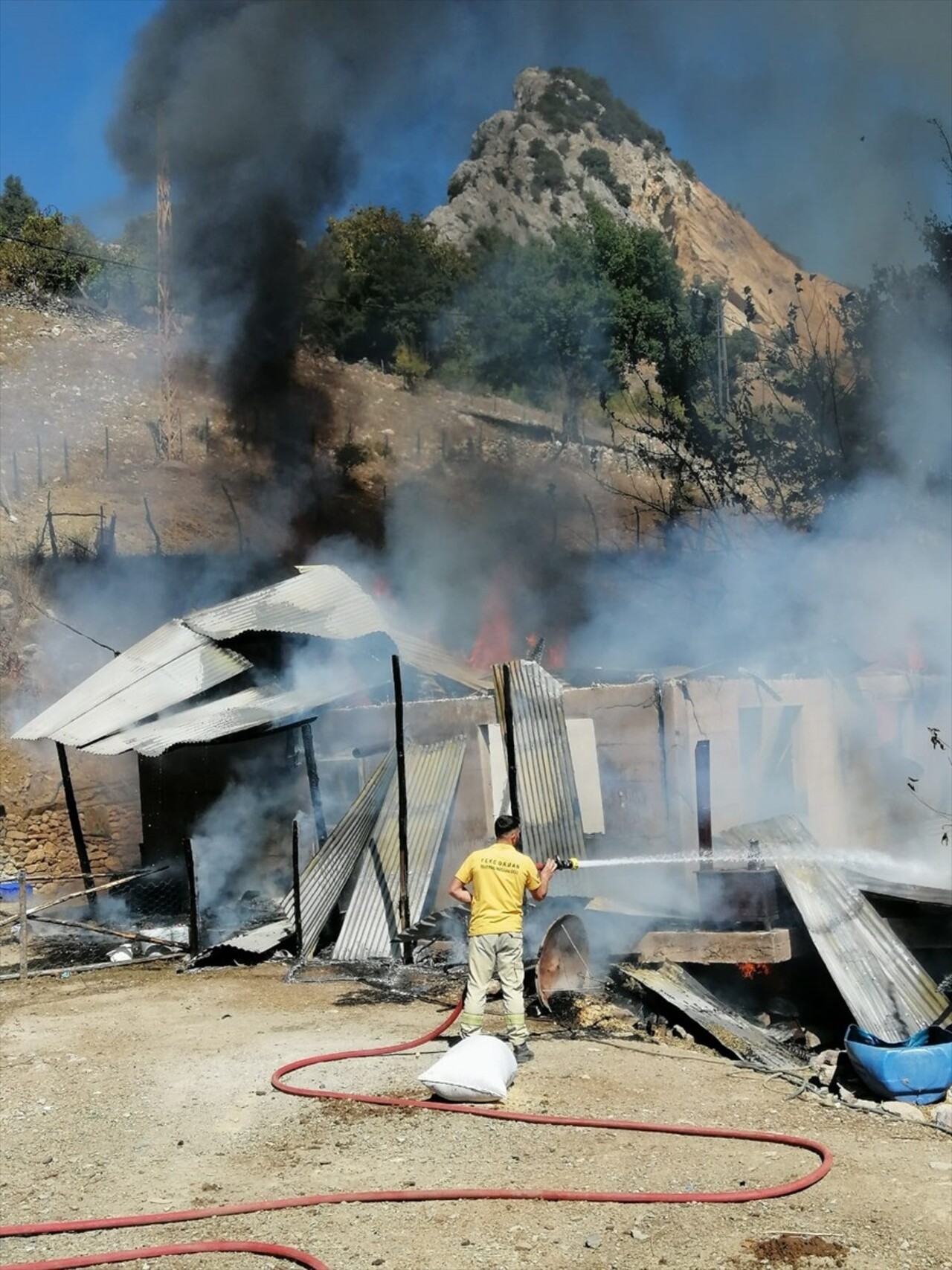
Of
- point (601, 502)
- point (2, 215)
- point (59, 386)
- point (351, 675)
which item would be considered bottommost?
point (351, 675)

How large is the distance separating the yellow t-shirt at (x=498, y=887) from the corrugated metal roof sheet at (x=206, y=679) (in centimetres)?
468

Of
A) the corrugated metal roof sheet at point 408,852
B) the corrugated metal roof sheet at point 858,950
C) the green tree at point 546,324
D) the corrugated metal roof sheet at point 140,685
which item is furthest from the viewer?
the green tree at point 546,324

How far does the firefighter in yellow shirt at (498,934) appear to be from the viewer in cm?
624

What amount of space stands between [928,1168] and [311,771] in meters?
7.09

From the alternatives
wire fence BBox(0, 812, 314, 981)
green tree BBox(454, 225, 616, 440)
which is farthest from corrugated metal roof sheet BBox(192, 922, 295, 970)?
green tree BBox(454, 225, 616, 440)

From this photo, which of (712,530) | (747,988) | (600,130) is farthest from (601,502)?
(600,130)

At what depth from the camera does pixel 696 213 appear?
218 feet

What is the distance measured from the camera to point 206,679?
1182 cm

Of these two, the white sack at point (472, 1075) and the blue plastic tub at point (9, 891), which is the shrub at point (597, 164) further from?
the white sack at point (472, 1075)

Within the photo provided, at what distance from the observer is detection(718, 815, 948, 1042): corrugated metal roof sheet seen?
775 centimetres

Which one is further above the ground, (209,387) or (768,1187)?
(209,387)

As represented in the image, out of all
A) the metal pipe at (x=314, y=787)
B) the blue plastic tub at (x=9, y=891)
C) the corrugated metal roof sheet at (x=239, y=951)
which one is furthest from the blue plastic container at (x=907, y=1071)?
the blue plastic tub at (x=9, y=891)

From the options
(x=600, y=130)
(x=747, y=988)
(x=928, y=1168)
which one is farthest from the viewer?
(x=600, y=130)

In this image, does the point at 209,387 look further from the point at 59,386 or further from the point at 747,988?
the point at 747,988
